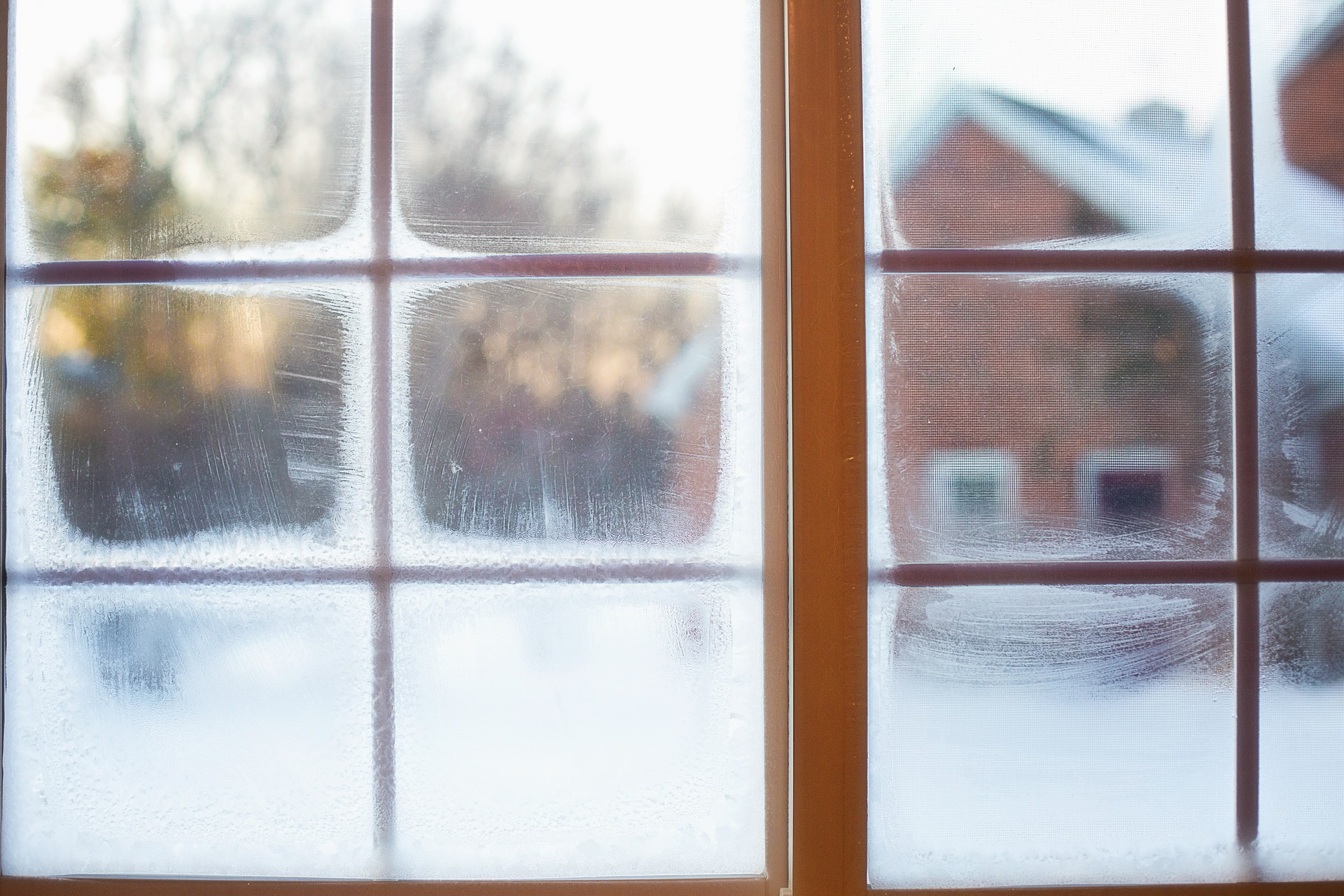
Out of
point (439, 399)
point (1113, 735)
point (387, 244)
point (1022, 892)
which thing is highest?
point (387, 244)

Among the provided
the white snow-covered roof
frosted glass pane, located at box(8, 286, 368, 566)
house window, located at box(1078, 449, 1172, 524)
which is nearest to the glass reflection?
frosted glass pane, located at box(8, 286, 368, 566)

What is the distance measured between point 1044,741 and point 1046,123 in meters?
0.78

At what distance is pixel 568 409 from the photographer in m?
1.11

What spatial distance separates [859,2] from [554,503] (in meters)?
0.73

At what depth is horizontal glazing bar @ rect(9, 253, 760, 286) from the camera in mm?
1113

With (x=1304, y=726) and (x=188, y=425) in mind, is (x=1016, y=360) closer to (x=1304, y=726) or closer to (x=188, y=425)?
(x=1304, y=726)

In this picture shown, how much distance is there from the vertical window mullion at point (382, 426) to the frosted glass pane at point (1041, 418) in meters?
0.62

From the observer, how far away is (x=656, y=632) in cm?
112

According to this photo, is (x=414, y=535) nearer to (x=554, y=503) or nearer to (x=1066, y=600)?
(x=554, y=503)

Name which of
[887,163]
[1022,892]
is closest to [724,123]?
[887,163]

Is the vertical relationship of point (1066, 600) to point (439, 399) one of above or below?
below

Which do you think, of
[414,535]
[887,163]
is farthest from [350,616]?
[887,163]

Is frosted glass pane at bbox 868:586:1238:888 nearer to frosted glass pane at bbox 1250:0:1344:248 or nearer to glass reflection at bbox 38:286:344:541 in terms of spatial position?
frosted glass pane at bbox 1250:0:1344:248

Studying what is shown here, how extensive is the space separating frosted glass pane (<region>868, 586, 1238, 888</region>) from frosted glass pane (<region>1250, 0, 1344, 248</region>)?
541 millimetres
